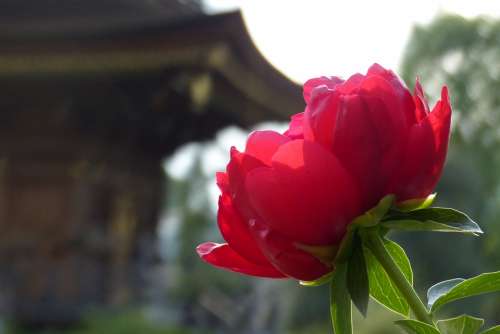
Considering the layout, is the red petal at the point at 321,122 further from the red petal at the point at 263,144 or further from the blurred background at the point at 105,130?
the blurred background at the point at 105,130

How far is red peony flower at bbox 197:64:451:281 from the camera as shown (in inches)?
12.2

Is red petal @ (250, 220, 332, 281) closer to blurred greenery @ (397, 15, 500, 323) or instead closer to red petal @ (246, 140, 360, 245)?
red petal @ (246, 140, 360, 245)

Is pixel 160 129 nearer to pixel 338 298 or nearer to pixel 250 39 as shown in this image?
pixel 250 39

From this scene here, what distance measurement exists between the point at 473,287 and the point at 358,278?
5 centimetres

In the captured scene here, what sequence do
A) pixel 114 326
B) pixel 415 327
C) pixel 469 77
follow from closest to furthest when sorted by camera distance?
pixel 415 327, pixel 114 326, pixel 469 77

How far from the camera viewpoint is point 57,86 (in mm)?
3594

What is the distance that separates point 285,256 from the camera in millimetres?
317

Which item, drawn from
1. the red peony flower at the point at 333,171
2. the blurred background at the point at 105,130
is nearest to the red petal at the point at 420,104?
the red peony flower at the point at 333,171

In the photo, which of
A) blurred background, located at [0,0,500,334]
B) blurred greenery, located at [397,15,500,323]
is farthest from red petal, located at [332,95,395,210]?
blurred greenery, located at [397,15,500,323]

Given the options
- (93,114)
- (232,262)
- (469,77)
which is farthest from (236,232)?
(469,77)

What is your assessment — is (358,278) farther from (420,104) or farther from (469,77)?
(469,77)

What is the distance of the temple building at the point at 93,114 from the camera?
3.18 metres

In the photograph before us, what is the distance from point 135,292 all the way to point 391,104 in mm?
4255

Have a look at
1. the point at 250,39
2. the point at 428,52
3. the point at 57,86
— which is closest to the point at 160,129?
the point at 57,86
